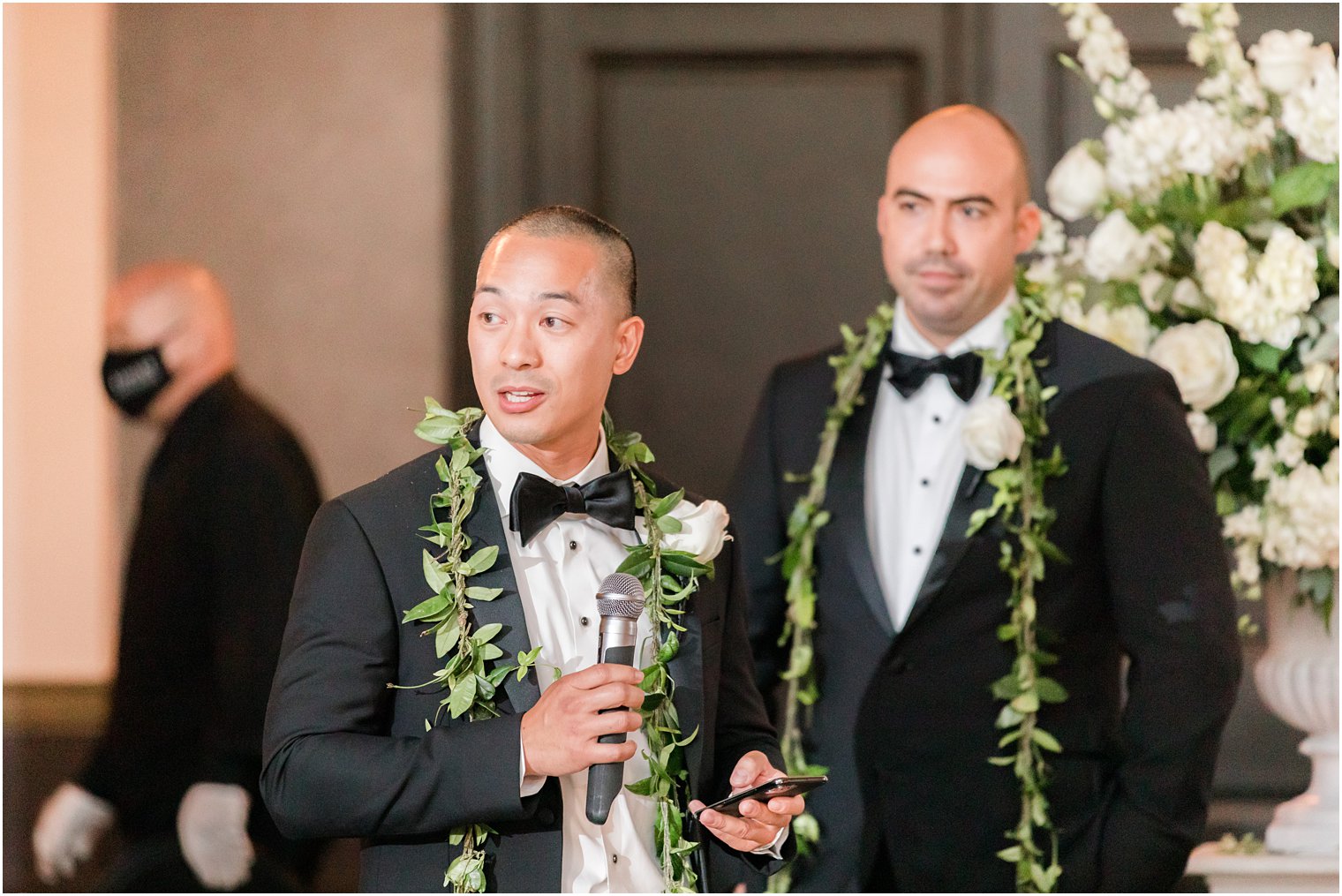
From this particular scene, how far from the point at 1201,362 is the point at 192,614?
2.46m

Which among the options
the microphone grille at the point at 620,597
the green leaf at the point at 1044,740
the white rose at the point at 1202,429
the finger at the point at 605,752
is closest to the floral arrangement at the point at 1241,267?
the white rose at the point at 1202,429

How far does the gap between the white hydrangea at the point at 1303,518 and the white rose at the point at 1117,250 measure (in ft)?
1.70

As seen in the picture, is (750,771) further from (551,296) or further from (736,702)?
(551,296)

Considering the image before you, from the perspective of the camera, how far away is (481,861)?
1.71 m

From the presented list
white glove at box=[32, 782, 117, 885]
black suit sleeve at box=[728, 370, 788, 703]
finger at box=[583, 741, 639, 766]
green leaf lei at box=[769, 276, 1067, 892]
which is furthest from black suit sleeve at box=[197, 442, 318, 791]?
finger at box=[583, 741, 639, 766]

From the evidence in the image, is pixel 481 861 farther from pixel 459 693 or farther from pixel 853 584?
pixel 853 584

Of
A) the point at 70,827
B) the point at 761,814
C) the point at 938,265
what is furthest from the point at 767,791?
the point at 70,827

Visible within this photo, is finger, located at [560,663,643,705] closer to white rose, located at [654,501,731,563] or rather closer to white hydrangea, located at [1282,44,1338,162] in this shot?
white rose, located at [654,501,731,563]

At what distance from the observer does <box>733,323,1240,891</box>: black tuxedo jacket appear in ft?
8.74

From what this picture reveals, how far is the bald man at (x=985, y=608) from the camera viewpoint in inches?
105

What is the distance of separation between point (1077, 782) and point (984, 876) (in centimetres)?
24

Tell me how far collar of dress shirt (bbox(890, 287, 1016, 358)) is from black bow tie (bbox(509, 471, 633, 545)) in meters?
1.17

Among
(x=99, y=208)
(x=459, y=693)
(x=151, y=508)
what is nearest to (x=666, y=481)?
(x=459, y=693)

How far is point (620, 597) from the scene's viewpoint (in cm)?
167
